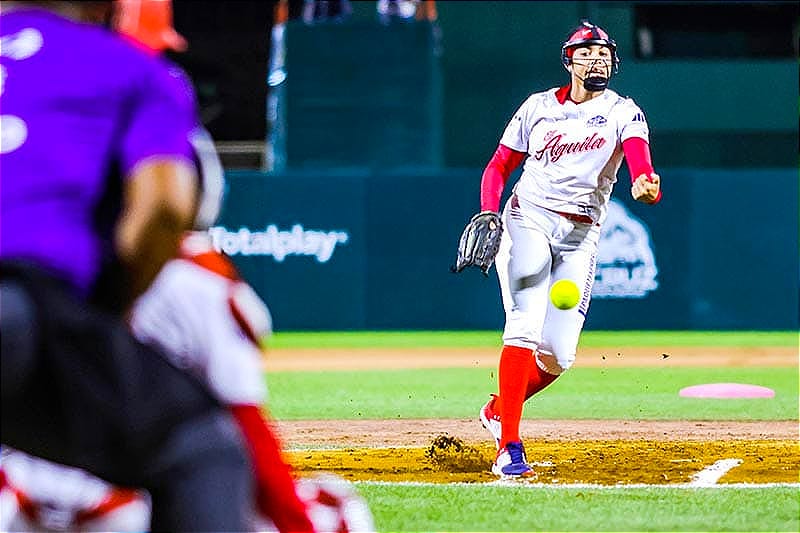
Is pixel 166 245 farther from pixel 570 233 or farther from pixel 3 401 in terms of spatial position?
pixel 570 233

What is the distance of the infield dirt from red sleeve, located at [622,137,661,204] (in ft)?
4.08

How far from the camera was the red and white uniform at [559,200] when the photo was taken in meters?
6.68

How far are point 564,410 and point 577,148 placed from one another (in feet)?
12.0

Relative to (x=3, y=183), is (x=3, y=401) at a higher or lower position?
lower

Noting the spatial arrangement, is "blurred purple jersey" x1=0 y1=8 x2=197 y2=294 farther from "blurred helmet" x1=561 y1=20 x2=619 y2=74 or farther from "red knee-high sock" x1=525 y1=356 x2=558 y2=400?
"red knee-high sock" x1=525 y1=356 x2=558 y2=400

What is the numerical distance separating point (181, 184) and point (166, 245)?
111mm

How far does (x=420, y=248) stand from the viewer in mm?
17328

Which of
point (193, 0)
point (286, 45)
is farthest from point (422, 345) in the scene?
point (193, 0)

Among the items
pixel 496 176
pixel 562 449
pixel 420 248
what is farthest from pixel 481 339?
pixel 496 176

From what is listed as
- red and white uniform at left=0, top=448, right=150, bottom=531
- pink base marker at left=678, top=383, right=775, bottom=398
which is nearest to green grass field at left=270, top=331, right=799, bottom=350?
pink base marker at left=678, top=383, right=775, bottom=398

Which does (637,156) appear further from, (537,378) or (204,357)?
(204,357)

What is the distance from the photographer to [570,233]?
681 cm

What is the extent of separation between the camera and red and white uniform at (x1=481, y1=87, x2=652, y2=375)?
668 cm

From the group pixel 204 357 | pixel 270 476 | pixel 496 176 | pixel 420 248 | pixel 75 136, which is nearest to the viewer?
pixel 75 136
